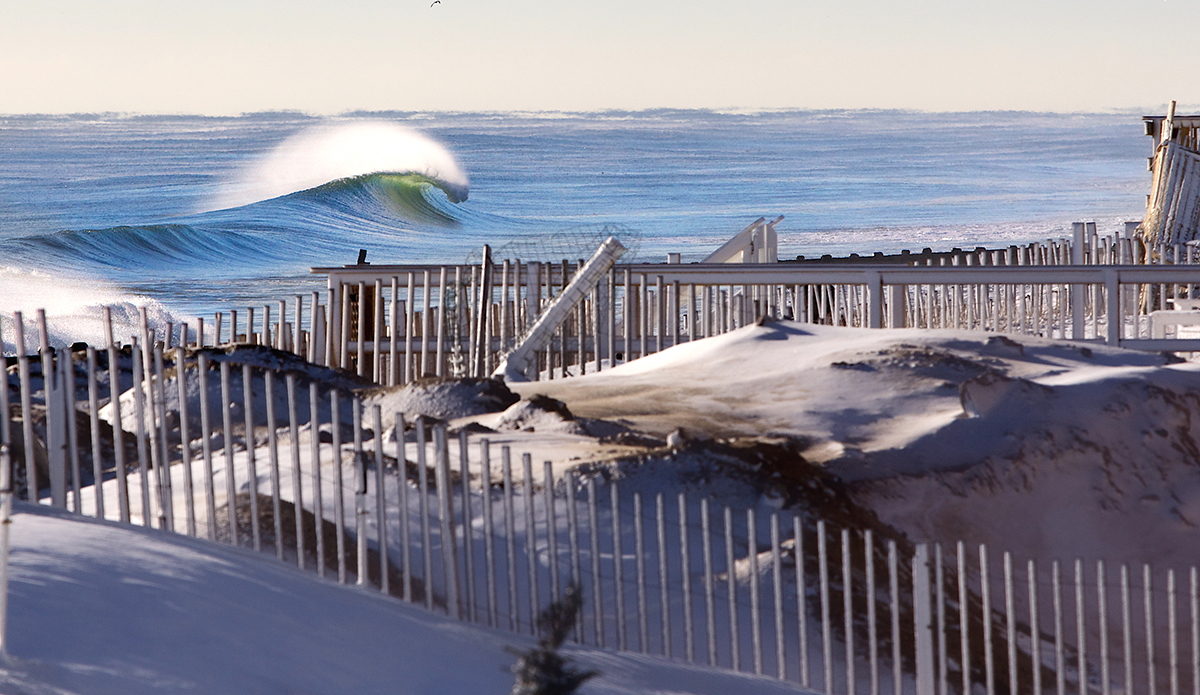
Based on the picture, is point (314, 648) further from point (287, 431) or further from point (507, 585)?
point (287, 431)

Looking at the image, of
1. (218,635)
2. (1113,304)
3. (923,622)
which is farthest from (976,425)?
(218,635)

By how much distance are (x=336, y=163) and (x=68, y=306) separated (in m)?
32.1

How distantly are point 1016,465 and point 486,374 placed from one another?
521 cm

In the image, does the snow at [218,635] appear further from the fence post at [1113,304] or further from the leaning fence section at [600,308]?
the fence post at [1113,304]

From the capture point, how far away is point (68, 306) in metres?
41.1

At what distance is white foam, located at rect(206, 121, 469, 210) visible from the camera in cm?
6444

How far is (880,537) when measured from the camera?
6785 millimetres

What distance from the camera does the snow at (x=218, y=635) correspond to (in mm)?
4219

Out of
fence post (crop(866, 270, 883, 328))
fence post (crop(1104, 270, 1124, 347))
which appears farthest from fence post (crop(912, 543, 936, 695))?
fence post (crop(1104, 270, 1124, 347))

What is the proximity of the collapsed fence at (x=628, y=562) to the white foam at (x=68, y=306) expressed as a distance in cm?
2648

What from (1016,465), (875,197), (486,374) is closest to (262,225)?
(875,197)

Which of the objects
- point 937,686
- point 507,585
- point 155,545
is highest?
point 155,545

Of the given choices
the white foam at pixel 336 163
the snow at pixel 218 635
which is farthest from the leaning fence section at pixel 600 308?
the white foam at pixel 336 163

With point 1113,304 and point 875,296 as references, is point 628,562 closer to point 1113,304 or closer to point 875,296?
point 875,296
